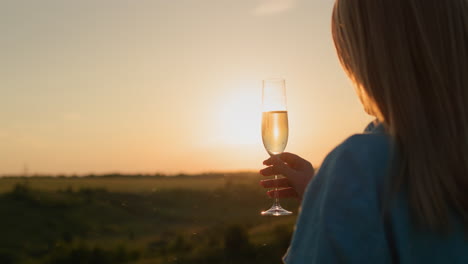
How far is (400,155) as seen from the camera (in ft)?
3.71

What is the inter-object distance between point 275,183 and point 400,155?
1.23 metres

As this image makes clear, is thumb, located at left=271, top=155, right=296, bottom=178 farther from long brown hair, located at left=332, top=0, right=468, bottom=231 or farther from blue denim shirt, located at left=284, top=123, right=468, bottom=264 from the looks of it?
blue denim shirt, located at left=284, top=123, right=468, bottom=264

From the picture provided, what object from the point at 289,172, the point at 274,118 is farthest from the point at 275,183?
the point at 274,118

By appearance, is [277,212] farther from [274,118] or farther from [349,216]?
[349,216]

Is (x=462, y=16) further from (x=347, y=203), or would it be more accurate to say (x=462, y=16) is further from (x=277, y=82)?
(x=277, y=82)

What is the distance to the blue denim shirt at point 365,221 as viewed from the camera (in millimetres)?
1093

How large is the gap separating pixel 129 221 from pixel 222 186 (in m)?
2.28

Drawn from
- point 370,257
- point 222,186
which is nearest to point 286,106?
point 370,257

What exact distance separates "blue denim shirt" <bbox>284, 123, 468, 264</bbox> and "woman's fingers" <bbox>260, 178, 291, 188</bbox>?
3.39 ft

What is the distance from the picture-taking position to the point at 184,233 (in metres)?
10.8

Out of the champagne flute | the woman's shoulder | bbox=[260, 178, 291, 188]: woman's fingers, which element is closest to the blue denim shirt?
the woman's shoulder

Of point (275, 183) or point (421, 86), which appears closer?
point (421, 86)

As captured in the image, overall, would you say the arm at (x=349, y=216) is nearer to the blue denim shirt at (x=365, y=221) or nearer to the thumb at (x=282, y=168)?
the blue denim shirt at (x=365, y=221)

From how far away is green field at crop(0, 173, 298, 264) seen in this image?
9.62m
